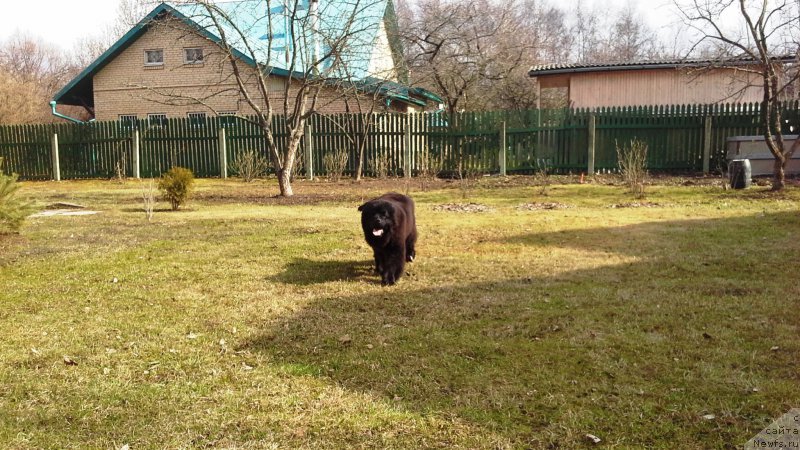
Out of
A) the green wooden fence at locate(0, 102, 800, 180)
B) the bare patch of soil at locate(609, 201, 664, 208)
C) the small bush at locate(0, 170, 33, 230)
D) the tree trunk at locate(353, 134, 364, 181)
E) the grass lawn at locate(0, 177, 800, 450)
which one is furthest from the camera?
the tree trunk at locate(353, 134, 364, 181)

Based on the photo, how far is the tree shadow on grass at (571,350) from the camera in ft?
10.4

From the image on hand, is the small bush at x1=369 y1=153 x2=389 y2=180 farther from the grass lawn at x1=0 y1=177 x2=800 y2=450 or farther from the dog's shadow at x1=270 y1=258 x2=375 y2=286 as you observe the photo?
the dog's shadow at x1=270 y1=258 x2=375 y2=286

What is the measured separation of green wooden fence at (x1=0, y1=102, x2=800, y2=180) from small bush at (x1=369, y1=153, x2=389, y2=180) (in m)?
0.07

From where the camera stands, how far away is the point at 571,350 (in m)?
4.12

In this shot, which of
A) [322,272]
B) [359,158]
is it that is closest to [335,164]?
[359,158]

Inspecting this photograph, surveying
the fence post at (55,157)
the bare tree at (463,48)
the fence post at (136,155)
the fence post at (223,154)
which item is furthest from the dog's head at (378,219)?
the bare tree at (463,48)

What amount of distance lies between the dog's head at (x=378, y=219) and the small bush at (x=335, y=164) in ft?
43.1

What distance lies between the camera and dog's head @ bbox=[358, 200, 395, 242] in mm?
5770

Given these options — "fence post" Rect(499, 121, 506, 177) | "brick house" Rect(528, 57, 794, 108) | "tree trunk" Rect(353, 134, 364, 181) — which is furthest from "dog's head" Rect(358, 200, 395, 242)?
"brick house" Rect(528, 57, 794, 108)

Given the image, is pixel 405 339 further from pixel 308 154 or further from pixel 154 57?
pixel 154 57

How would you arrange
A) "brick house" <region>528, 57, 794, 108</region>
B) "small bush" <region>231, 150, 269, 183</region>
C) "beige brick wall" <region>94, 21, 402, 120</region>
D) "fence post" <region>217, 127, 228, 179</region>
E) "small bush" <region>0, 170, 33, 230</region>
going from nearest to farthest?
"small bush" <region>0, 170, 33, 230</region>
"small bush" <region>231, 150, 269, 183</region>
"fence post" <region>217, 127, 228, 179</region>
"brick house" <region>528, 57, 794, 108</region>
"beige brick wall" <region>94, 21, 402, 120</region>

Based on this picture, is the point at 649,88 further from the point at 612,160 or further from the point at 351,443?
the point at 351,443

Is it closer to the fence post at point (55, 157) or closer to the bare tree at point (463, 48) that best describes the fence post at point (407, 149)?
the bare tree at point (463, 48)

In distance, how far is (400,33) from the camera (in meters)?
28.5
